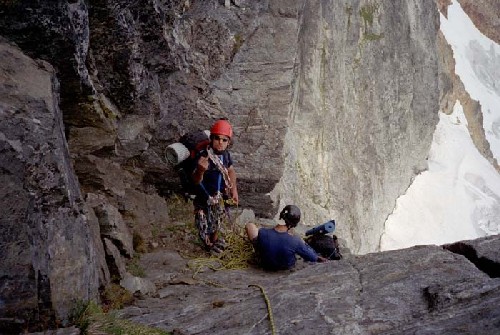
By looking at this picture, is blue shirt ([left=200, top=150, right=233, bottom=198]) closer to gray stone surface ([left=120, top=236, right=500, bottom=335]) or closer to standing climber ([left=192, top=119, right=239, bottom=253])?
standing climber ([left=192, top=119, right=239, bottom=253])

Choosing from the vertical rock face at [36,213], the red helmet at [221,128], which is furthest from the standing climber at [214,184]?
the vertical rock face at [36,213]

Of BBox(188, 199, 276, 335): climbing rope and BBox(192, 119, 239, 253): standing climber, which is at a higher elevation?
BBox(192, 119, 239, 253): standing climber

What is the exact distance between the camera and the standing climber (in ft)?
25.1

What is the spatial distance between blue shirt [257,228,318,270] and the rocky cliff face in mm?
2240

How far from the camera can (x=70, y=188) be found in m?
5.67


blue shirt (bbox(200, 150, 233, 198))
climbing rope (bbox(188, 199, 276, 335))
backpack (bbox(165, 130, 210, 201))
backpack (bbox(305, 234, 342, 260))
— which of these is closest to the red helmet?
backpack (bbox(165, 130, 210, 201))

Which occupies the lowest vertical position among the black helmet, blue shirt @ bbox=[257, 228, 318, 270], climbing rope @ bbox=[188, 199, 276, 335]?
climbing rope @ bbox=[188, 199, 276, 335]

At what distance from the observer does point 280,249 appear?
24.5 ft

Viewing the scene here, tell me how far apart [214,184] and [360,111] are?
16893 mm

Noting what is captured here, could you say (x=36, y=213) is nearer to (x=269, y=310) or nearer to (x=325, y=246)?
(x=269, y=310)

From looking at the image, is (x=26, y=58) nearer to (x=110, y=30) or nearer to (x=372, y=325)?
(x=110, y=30)

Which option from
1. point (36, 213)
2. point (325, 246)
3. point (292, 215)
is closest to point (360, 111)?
point (325, 246)

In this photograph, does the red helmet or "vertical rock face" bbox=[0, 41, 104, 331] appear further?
the red helmet

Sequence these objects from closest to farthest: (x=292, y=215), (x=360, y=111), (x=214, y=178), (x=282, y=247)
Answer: (x=282, y=247), (x=292, y=215), (x=214, y=178), (x=360, y=111)
